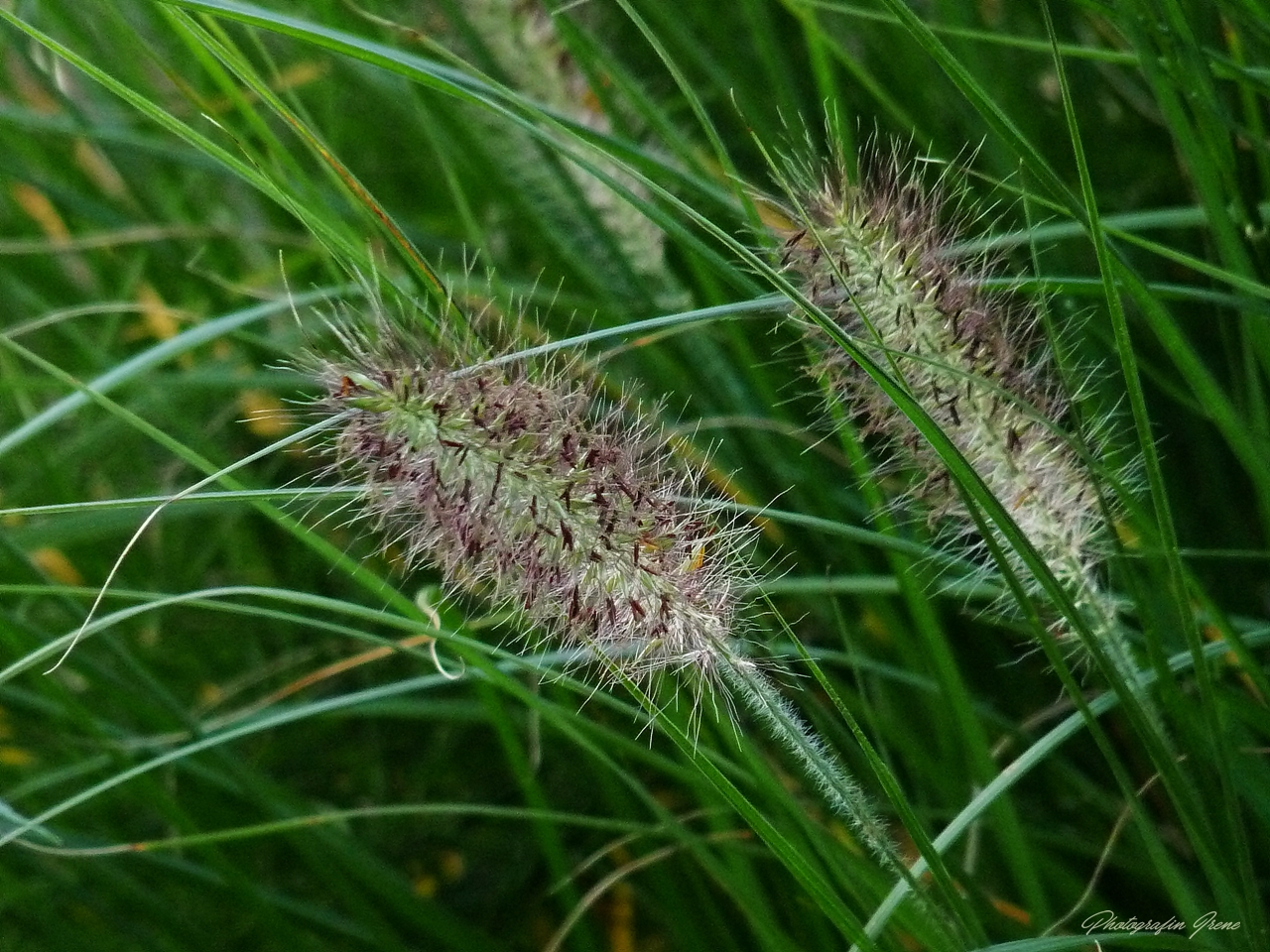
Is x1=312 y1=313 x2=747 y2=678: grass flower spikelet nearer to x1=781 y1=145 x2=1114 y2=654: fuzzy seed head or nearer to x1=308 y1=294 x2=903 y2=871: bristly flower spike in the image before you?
x1=308 y1=294 x2=903 y2=871: bristly flower spike

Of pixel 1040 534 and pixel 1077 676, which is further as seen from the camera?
pixel 1077 676

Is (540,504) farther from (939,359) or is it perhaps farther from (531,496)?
(939,359)

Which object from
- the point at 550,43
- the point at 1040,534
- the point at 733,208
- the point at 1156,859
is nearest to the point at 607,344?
the point at 550,43

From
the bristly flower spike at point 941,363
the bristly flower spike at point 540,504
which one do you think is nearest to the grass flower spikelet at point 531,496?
the bristly flower spike at point 540,504

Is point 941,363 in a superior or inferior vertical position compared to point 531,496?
superior

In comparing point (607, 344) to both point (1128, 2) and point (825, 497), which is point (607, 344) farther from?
point (1128, 2)

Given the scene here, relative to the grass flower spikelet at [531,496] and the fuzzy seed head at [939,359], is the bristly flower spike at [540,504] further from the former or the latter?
the fuzzy seed head at [939,359]

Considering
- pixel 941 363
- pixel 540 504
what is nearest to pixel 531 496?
pixel 540 504
